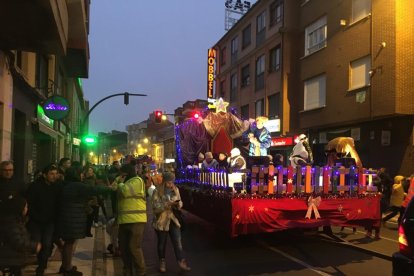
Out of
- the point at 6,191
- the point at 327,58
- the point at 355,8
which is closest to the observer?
the point at 6,191

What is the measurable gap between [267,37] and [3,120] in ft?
72.6

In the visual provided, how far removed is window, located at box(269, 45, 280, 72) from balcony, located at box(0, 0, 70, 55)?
20294 millimetres

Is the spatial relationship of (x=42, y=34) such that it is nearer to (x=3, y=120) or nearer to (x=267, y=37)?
(x=3, y=120)

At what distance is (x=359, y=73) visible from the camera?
18.8m

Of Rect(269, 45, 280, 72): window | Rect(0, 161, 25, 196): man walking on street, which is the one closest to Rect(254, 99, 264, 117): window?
Rect(269, 45, 280, 72): window

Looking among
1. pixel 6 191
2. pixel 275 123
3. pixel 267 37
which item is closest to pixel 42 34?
pixel 6 191

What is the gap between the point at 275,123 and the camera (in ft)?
90.1

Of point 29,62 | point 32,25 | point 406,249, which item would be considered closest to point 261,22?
point 29,62

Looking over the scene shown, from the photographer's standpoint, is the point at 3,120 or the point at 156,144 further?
the point at 156,144

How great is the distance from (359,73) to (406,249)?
51.4 ft

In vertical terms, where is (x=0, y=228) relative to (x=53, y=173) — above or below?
below

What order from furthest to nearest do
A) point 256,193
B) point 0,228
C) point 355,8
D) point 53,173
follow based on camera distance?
point 355,8 → point 256,193 → point 53,173 → point 0,228

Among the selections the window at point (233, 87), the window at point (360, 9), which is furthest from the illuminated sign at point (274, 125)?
the window at point (360, 9)

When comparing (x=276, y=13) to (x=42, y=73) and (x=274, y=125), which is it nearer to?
(x=274, y=125)
